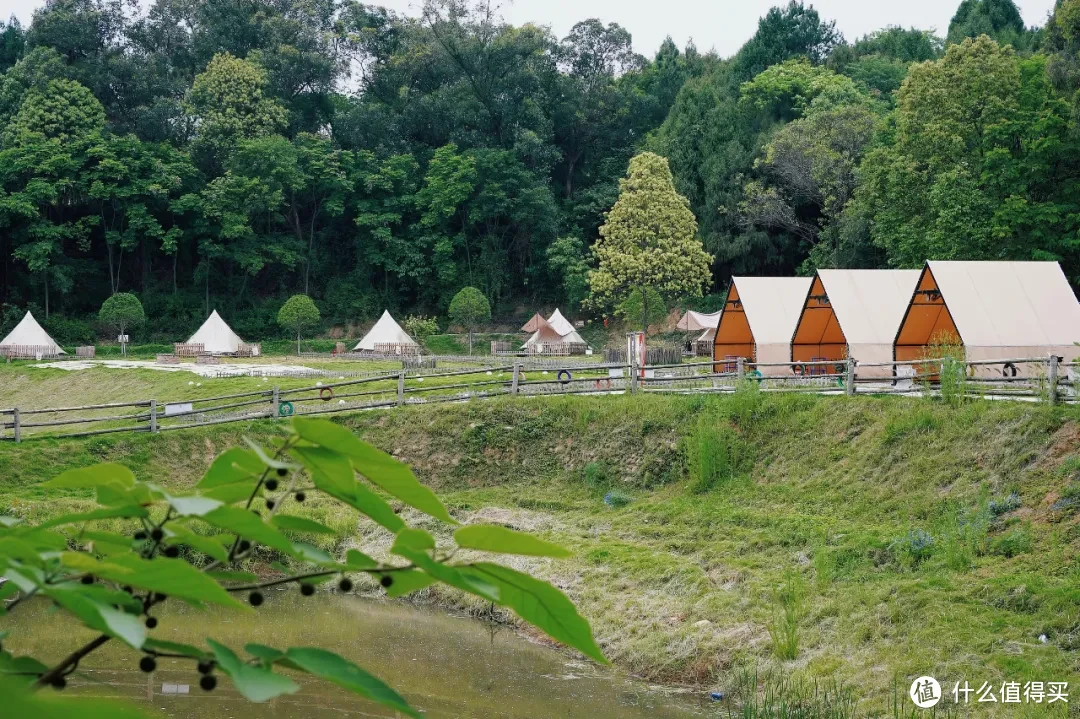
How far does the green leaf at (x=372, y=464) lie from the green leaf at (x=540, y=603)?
0.32 feet

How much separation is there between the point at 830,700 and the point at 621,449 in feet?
36.2

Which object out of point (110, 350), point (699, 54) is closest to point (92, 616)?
point (110, 350)

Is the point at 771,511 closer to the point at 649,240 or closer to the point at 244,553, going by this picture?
the point at 244,553

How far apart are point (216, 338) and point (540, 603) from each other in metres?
48.7

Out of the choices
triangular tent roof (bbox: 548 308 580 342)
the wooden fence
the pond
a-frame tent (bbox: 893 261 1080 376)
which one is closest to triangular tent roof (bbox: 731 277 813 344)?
the wooden fence

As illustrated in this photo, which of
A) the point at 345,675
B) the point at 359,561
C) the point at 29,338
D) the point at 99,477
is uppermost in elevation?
the point at 29,338

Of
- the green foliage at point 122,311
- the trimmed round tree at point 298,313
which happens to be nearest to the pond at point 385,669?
the trimmed round tree at point 298,313

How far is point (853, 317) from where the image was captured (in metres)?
25.7

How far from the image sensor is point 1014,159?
35156 millimetres

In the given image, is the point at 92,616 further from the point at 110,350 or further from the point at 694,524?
the point at 110,350

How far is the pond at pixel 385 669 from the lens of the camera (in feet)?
34.6

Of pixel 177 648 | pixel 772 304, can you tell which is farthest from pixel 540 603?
pixel 772 304

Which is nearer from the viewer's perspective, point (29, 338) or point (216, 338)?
point (29, 338)

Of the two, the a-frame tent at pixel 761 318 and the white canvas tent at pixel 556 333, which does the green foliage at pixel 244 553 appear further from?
the white canvas tent at pixel 556 333
